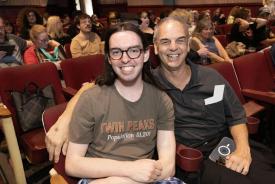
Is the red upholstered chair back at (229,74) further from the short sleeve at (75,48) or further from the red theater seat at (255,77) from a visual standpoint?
the short sleeve at (75,48)

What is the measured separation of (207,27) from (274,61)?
879 mm

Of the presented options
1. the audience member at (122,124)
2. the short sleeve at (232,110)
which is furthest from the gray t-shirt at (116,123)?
the short sleeve at (232,110)

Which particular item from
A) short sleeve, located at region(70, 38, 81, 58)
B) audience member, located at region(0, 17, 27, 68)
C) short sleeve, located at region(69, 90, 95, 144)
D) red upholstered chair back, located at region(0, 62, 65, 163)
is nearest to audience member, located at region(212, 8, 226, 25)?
short sleeve, located at region(70, 38, 81, 58)

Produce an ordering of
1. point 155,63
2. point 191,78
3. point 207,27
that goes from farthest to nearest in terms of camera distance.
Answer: point 207,27
point 155,63
point 191,78

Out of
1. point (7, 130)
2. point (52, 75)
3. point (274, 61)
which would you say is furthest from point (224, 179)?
point (274, 61)

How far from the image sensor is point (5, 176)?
7.41 ft

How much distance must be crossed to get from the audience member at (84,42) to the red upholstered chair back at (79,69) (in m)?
0.89

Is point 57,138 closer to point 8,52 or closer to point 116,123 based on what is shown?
point 116,123

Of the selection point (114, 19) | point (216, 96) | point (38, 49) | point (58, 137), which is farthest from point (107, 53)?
point (114, 19)

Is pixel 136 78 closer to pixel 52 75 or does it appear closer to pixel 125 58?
pixel 125 58

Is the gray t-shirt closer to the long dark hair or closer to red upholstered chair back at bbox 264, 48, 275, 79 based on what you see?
the long dark hair

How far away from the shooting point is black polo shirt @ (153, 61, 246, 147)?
1.65 meters

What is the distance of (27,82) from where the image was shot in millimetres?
2256

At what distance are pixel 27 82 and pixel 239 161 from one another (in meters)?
1.58
